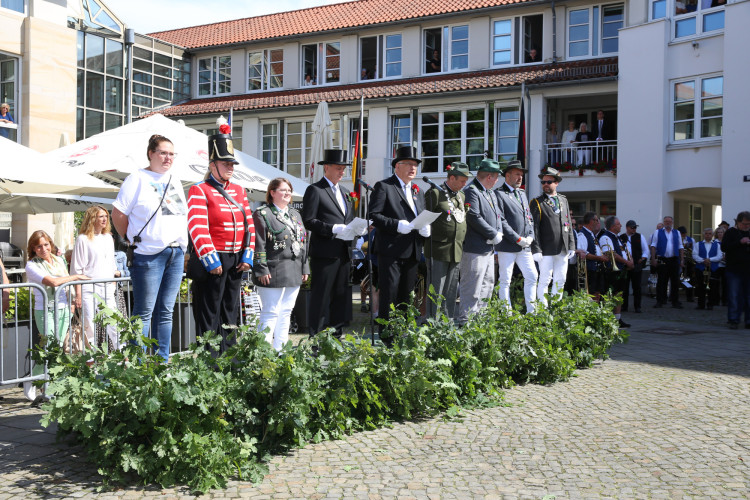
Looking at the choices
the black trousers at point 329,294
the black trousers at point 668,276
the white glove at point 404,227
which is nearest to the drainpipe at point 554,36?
the black trousers at point 668,276

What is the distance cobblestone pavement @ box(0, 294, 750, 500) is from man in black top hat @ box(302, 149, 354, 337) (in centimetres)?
193

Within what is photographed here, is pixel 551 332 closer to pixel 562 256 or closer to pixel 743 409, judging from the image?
pixel 743 409

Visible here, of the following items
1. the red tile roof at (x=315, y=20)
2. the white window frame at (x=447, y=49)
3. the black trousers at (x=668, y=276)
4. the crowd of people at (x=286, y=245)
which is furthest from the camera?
the red tile roof at (x=315, y=20)

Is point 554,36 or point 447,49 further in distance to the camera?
point 447,49

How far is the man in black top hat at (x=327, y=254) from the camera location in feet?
26.1

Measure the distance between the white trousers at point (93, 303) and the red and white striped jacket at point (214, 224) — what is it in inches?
44.8

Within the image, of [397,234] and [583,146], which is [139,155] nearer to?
[397,234]

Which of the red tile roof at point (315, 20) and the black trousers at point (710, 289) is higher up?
the red tile roof at point (315, 20)

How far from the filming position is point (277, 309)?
7.24m

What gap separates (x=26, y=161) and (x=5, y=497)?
4.91m

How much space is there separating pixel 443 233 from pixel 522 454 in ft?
13.7

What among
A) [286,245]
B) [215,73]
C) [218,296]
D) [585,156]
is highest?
[215,73]

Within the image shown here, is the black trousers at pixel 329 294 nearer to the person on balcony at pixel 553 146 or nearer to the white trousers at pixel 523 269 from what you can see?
the white trousers at pixel 523 269

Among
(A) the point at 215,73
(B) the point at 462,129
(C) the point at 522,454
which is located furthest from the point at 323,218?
(A) the point at 215,73
